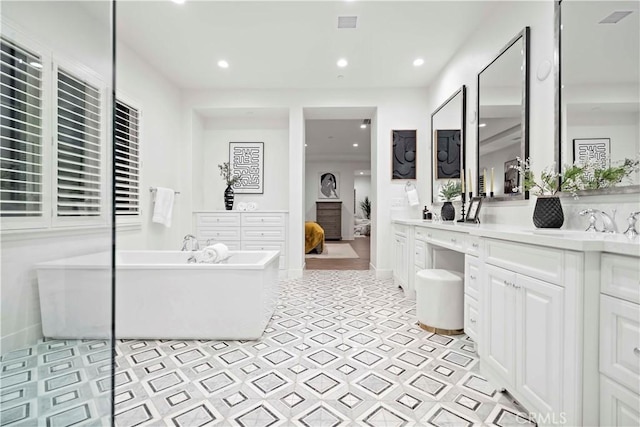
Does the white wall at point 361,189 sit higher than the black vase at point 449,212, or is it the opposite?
the white wall at point 361,189

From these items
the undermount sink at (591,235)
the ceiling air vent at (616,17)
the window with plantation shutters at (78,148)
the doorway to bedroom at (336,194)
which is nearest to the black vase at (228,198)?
the doorway to bedroom at (336,194)

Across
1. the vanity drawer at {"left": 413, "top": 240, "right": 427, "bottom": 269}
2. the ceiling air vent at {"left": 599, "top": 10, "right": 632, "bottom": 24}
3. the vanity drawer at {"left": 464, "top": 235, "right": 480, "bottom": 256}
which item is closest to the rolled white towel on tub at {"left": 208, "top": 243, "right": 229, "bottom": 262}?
the vanity drawer at {"left": 413, "top": 240, "right": 427, "bottom": 269}

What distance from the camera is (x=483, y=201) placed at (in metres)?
2.76

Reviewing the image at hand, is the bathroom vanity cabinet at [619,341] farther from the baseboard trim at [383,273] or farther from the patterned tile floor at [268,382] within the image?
the baseboard trim at [383,273]

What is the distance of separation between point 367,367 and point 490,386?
0.67 meters

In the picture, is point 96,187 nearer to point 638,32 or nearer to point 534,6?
point 638,32

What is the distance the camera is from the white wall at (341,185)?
9.79 meters

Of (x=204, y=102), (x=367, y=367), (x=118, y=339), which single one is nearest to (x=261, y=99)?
(x=204, y=102)

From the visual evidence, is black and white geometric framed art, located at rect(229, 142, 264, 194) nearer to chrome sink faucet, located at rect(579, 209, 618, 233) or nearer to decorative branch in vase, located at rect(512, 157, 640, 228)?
decorative branch in vase, located at rect(512, 157, 640, 228)

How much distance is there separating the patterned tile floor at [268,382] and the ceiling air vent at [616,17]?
2018mm

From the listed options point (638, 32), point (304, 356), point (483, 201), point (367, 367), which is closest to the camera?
point (638, 32)

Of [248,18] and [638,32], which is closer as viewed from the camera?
[638,32]

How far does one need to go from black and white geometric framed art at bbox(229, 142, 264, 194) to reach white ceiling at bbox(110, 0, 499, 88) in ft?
3.55

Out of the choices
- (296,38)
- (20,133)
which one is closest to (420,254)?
(296,38)
